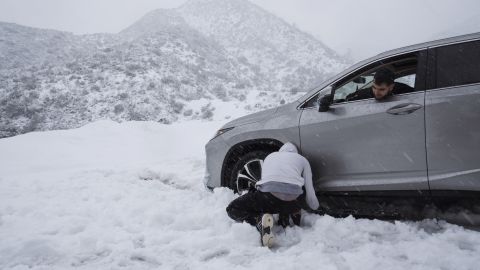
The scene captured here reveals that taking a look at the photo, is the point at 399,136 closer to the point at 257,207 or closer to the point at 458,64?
the point at 458,64

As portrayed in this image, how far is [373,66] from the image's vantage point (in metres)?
3.92

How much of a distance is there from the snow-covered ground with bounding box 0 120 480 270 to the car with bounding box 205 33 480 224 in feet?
0.96

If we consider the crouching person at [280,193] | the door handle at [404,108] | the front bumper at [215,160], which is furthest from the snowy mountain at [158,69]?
the door handle at [404,108]

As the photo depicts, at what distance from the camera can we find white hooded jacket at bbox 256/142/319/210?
361cm

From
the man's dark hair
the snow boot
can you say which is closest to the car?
the man's dark hair

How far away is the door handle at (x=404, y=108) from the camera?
3.43 m

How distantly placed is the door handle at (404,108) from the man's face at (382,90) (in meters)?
0.16

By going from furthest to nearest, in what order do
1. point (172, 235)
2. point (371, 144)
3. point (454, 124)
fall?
point (172, 235) → point (371, 144) → point (454, 124)

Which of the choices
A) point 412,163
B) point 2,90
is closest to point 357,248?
point 412,163

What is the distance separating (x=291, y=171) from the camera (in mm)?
3607

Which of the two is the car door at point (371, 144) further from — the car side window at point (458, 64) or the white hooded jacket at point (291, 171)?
the white hooded jacket at point (291, 171)

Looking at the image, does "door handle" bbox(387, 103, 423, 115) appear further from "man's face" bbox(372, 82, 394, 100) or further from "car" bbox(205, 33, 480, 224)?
"man's face" bbox(372, 82, 394, 100)

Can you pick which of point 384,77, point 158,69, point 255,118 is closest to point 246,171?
point 255,118

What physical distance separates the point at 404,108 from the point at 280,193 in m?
1.41
